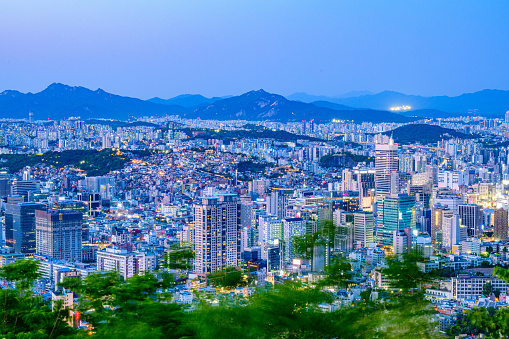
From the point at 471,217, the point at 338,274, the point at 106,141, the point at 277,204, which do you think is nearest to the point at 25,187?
the point at 277,204

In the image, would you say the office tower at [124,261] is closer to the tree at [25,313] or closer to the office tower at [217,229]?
the office tower at [217,229]

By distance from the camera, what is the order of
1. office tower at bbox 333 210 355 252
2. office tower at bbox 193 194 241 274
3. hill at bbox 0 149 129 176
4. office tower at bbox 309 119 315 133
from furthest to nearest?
1. office tower at bbox 309 119 315 133
2. hill at bbox 0 149 129 176
3. office tower at bbox 193 194 241 274
4. office tower at bbox 333 210 355 252

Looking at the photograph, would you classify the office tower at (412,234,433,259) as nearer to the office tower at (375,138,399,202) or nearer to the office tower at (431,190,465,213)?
the office tower at (431,190,465,213)

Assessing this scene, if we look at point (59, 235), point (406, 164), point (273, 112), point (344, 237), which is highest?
point (273, 112)

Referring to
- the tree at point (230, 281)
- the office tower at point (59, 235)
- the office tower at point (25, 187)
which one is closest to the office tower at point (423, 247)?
the tree at point (230, 281)

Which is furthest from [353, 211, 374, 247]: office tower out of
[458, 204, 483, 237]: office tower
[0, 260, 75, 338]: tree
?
[0, 260, 75, 338]: tree

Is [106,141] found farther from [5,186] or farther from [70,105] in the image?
[5,186]

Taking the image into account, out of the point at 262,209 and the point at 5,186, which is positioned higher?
the point at 5,186

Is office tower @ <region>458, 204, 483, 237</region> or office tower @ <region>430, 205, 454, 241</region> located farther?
office tower @ <region>458, 204, 483, 237</region>
